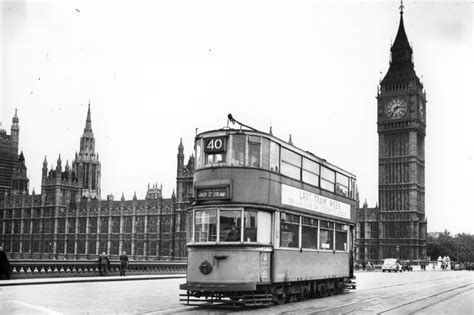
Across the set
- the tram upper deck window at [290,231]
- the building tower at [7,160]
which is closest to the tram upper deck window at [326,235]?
the tram upper deck window at [290,231]

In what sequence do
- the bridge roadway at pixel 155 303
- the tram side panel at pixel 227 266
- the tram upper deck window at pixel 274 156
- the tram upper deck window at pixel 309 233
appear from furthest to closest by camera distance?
the tram upper deck window at pixel 309 233, the tram upper deck window at pixel 274 156, the tram side panel at pixel 227 266, the bridge roadway at pixel 155 303

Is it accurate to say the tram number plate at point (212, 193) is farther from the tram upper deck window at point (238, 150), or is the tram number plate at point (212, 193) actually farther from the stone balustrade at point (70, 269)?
the stone balustrade at point (70, 269)

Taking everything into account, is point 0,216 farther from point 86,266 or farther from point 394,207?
point 86,266

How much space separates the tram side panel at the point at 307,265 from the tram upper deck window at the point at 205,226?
6.56 ft

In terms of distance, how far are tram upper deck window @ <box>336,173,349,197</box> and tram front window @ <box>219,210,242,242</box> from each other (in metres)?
6.73

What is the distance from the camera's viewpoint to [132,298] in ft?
63.2

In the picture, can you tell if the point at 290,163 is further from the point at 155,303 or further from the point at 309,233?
the point at 155,303

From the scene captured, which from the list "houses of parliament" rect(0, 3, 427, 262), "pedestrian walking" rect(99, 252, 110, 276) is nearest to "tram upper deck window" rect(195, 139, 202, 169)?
"pedestrian walking" rect(99, 252, 110, 276)

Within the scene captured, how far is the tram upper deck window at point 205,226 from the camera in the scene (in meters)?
16.2

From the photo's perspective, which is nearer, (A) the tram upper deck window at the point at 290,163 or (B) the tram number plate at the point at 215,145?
(B) the tram number plate at the point at 215,145

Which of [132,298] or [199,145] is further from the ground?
[199,145]

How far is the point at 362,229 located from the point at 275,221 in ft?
285

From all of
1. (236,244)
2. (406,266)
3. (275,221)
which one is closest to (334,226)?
(275,221)

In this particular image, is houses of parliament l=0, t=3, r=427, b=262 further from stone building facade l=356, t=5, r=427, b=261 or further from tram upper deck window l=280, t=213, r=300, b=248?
tram upper deck window l=280, t=213, r=300, b=248
